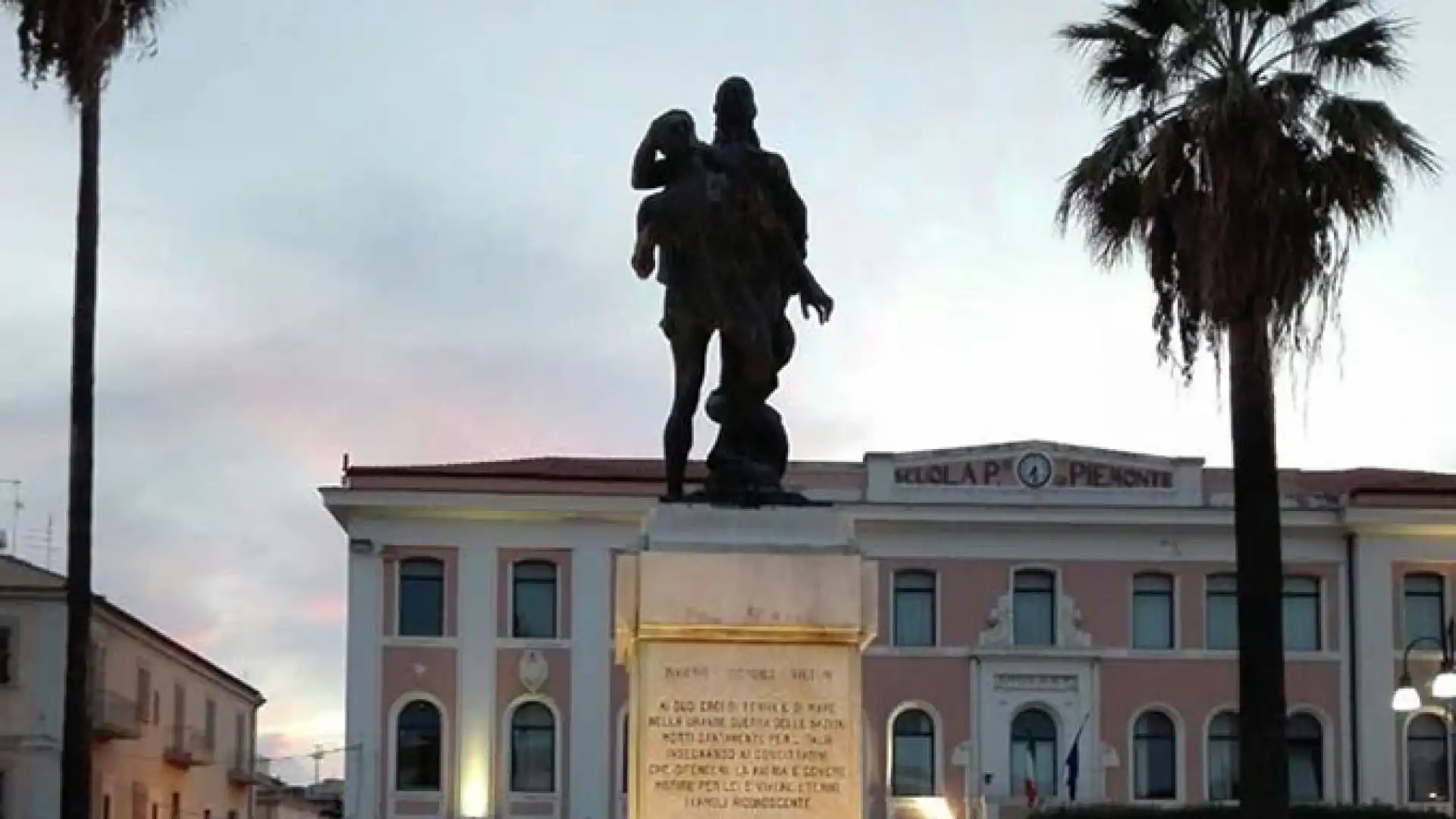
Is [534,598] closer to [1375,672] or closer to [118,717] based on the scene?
[118,717]

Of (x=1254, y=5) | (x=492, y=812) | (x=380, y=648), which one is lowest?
(x=492, y=812)

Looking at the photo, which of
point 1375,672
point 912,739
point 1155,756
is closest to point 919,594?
point 912,739

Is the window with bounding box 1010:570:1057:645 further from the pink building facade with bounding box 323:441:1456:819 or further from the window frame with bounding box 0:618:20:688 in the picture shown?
the window frame with bounding box 0:618:20:688

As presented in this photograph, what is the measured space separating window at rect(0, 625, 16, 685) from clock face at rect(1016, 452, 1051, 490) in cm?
2029

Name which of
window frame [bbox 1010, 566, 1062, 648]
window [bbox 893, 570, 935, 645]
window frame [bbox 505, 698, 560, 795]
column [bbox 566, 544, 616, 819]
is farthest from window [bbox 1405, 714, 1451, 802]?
window frame [bbox 505, 698, 560, 795]

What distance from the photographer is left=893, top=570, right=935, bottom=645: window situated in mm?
52094

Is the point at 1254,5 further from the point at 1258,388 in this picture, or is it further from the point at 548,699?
the point at 548,699

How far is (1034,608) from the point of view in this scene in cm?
5228

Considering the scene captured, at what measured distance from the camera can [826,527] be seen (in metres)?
13.1

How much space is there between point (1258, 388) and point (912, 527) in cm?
2454

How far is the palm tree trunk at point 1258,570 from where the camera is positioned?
2727 cm

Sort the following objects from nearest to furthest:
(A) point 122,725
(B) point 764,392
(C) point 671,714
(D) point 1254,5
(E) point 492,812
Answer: (C) point 671,714, (B) point 764,392, (D) point 1254,5, (E) point 492,812, (A) point 122,725

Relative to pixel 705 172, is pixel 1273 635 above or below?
below

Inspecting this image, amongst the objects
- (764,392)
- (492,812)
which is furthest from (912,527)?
(764,392)
